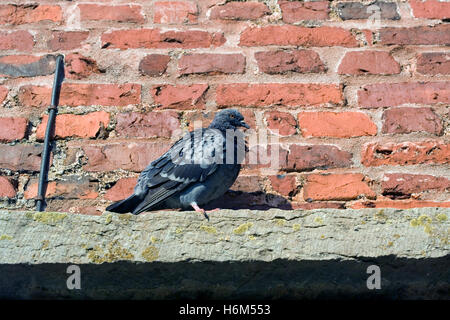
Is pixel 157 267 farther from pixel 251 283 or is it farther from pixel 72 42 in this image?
pixel 72 42

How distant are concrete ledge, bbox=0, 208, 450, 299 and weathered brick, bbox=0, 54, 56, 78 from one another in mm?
736

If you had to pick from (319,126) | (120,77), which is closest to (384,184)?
(319,126)

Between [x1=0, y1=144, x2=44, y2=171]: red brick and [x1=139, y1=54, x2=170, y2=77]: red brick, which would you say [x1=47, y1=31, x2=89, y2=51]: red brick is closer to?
[x1=139, y1=54, x2=170, y2=77]: red brick

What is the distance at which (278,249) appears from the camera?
1.51 meters

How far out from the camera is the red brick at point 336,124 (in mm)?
2023

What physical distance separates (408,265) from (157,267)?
25.3 inches

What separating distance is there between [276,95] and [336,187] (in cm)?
40

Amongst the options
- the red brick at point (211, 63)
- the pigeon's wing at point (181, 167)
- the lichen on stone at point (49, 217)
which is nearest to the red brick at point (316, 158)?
the pigeon's wing at point (181, 167)

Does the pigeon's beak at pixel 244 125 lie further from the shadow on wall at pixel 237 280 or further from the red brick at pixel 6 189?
the red brick at pixel 6 189

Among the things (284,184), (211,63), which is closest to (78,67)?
(211,63)

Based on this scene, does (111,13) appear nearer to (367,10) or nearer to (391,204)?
(367,10)

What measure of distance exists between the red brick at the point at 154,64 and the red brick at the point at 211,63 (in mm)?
57
